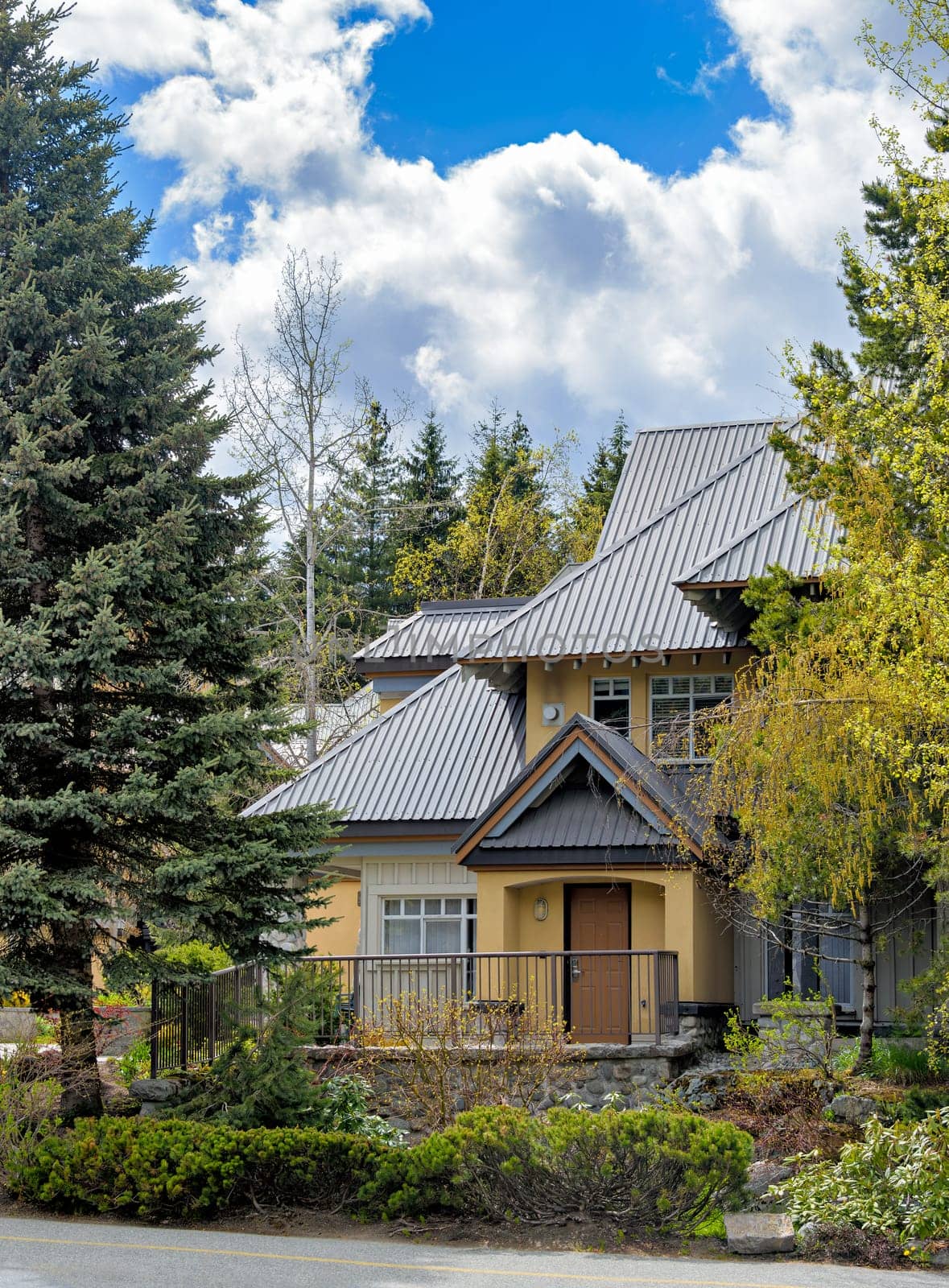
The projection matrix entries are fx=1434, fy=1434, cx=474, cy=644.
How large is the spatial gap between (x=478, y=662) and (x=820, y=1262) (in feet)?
44.0

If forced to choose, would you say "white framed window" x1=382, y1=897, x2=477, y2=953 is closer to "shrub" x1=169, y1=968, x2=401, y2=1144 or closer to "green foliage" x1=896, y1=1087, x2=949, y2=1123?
"shrub" x1=169, y1=968, x2=401, y2=1144

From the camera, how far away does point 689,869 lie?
19.6 meters

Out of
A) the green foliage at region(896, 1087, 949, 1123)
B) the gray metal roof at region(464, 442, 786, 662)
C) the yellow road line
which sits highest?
the gray metal roof at region(464, 442, 786, 662)

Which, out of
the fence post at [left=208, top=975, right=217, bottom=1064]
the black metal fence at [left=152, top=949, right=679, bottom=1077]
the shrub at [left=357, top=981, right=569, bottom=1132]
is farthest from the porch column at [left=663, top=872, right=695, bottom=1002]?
the fence post at [left=208, top=975, right=217, bottom=1064]

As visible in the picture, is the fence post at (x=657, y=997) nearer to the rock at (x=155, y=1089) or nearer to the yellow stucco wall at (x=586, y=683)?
the yellow stucco wall at (x=586, y=683)

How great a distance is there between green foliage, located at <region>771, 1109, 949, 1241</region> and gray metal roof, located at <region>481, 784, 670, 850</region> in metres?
7.60

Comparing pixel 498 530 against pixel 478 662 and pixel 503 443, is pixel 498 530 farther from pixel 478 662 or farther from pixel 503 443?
pixel 478 662

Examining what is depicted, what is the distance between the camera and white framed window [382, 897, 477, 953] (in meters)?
23.1

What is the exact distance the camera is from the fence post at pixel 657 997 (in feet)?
57.9

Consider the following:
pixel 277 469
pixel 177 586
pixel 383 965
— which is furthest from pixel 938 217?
pixel 277 469

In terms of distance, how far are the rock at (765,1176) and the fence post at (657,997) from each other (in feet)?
13.3

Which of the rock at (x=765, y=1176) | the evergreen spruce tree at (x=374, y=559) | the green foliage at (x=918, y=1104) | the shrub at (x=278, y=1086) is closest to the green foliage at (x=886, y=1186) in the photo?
the rock at (x=765, y=1176)

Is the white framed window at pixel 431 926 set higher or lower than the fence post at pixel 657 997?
higher

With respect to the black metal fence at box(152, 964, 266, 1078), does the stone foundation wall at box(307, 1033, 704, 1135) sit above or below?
below
